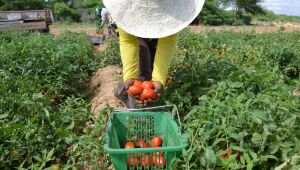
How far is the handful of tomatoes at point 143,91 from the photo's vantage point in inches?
114

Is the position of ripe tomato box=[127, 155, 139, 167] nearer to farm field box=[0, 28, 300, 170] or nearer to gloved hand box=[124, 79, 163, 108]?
farm field box=[0, 28, 300, 170]

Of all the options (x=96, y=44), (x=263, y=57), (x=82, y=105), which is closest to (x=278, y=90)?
(x=82, y=105)

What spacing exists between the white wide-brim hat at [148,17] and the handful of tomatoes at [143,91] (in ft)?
1.28

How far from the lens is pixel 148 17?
9.98 ft

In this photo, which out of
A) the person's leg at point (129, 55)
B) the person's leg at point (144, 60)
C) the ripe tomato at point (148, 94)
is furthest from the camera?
the person's leg at point (144, 60)

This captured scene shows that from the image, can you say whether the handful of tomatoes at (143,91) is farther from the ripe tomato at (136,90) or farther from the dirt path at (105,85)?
the dirt path at (105,85)

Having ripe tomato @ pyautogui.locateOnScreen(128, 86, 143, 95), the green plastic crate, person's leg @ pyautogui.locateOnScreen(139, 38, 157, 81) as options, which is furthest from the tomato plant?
person's leg @ pyautogui.locateOnScreen(139, 38, 157, 81)

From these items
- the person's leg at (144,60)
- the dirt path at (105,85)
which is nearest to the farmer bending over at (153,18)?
the person's leg at (144,60)

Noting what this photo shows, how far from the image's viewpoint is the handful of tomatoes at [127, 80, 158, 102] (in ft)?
9.53

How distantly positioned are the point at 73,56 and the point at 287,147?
13.6ft

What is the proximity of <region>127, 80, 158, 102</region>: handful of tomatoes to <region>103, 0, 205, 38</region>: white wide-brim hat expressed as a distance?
1.28 feet

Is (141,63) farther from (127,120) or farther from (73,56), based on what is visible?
(73,56)

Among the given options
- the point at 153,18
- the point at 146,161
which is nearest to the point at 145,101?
the point at 153,18

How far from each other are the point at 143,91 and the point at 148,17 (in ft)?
1.94
